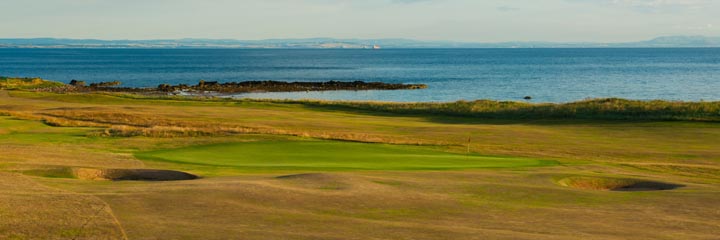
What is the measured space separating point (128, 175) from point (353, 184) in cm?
602

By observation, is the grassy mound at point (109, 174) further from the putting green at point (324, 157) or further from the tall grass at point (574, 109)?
the tall grass at point (574, 109)

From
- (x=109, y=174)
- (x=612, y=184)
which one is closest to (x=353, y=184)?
(x=109, y=174)

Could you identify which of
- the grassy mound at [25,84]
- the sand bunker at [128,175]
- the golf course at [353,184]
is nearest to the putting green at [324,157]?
the golf course at [353,184]

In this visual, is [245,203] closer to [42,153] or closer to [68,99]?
[42,153]

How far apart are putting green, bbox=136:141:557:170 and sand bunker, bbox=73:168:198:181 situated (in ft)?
10.3

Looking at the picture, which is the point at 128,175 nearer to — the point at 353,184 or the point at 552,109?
the point at 353,184

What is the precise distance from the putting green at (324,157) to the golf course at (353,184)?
0.22ft

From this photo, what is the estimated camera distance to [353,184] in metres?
15.4

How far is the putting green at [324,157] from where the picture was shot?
864 inches

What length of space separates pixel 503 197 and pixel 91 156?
42.2 feet

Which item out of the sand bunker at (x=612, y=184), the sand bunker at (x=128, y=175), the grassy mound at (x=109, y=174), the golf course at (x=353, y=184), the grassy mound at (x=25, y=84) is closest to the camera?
the golf course at (x=353, y=184)

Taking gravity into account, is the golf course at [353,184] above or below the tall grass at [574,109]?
above

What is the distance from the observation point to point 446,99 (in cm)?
9194

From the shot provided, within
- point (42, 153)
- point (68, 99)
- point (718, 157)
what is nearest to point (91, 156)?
point (42, 153)
